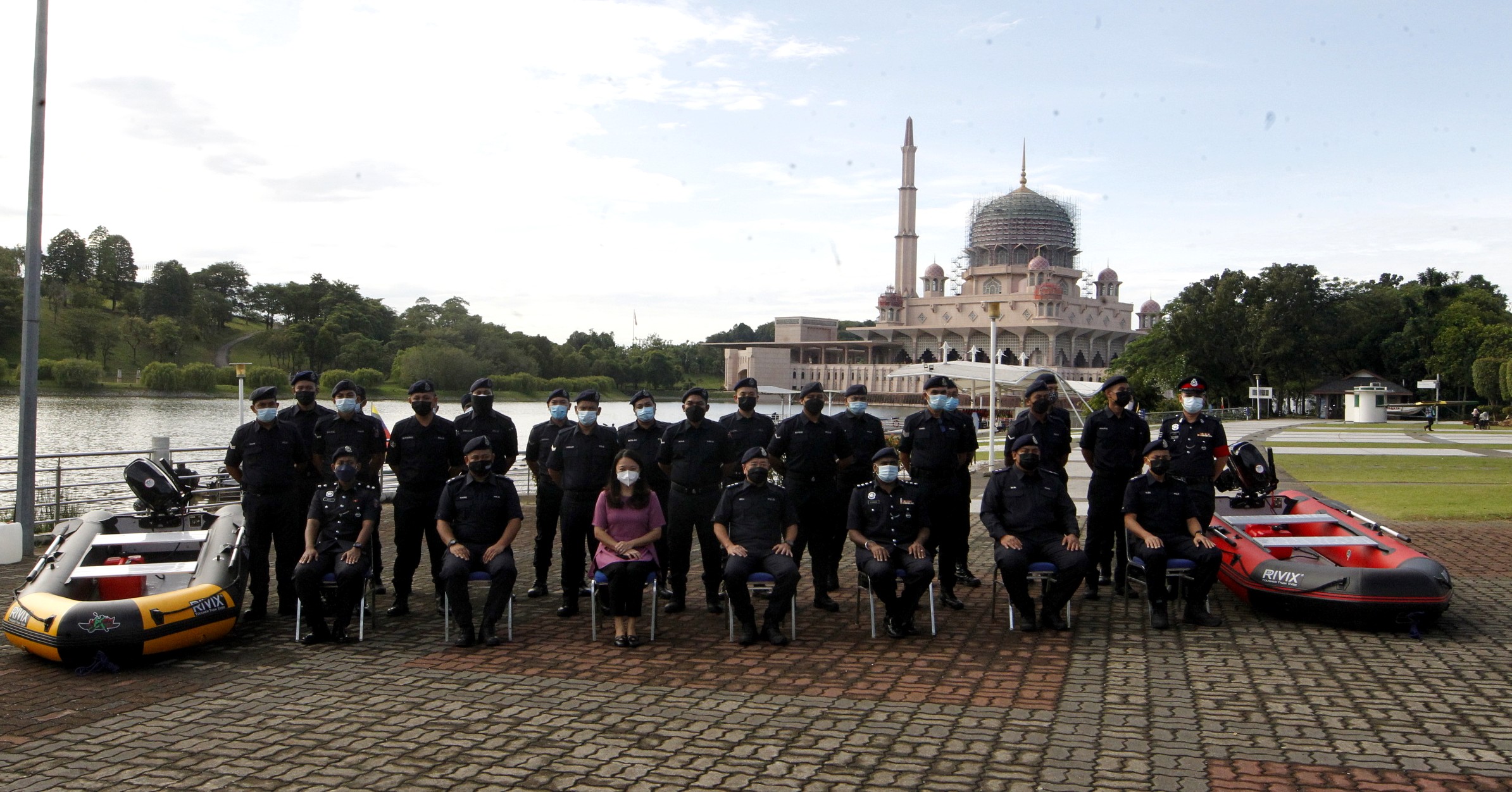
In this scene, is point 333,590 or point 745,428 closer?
point 333,590

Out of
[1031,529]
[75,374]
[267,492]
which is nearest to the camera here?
[1031,529]

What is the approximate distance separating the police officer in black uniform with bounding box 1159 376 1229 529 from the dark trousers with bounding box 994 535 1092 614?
1563 millimetres

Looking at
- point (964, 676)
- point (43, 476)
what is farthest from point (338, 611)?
point (43, 476)

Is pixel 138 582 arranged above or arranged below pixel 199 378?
below

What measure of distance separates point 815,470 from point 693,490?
1.01m

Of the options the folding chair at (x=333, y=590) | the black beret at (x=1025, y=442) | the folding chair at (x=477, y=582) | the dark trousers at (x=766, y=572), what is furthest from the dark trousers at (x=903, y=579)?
the folding chair at (x=333, y=590)

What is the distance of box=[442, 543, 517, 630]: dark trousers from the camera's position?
23.5ft

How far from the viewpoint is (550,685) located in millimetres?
6141

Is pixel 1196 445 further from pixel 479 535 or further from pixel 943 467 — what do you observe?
pixel 479 535

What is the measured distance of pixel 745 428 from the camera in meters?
8.72

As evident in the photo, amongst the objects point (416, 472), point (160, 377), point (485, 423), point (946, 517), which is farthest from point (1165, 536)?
point (160, 377)

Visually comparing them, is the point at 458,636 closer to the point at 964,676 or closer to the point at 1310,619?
the point at 964,676

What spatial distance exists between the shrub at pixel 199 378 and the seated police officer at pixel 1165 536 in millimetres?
46463

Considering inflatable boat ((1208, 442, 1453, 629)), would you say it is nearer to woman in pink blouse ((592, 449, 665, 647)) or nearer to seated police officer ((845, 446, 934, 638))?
seated police officer ((845, 446, 934, 638))
